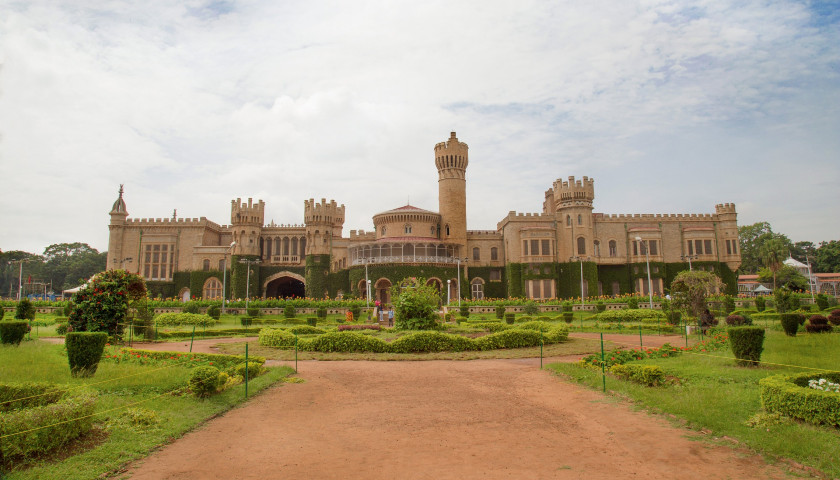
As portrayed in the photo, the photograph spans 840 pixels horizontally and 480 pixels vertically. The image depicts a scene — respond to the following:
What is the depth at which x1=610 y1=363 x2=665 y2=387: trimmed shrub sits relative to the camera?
40.2 feet

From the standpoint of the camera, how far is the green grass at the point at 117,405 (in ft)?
23.5

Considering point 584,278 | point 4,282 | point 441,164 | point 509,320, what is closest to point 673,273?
point 584,278

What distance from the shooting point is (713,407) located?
9.91 meters

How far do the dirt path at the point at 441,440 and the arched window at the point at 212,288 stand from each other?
43.8 m

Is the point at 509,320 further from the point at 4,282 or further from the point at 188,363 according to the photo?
the point at 4,282

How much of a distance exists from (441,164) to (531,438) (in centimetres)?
4649

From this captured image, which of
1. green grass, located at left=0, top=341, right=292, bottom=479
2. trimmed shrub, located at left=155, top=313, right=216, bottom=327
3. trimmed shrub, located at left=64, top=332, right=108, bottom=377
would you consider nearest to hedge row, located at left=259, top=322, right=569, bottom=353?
green grass, located at left=0, top=341, right=292, bottom=479

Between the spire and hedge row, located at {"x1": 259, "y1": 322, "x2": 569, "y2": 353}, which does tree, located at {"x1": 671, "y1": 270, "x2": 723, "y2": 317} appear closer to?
hedge row, located at {"x1": 259, "y1": 322, "x2": 569, "y2": 353}

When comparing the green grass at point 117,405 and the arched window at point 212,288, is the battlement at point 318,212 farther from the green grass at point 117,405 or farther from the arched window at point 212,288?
the green grass at point 117,405

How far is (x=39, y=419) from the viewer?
7.57 metres

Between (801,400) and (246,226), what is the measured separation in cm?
5186

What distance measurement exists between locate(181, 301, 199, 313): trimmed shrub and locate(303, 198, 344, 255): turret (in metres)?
15.1

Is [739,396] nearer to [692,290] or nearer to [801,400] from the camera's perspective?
[801,400]

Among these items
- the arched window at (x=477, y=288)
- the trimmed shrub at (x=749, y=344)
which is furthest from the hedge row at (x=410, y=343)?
the arched window at (x=477, y=288)
